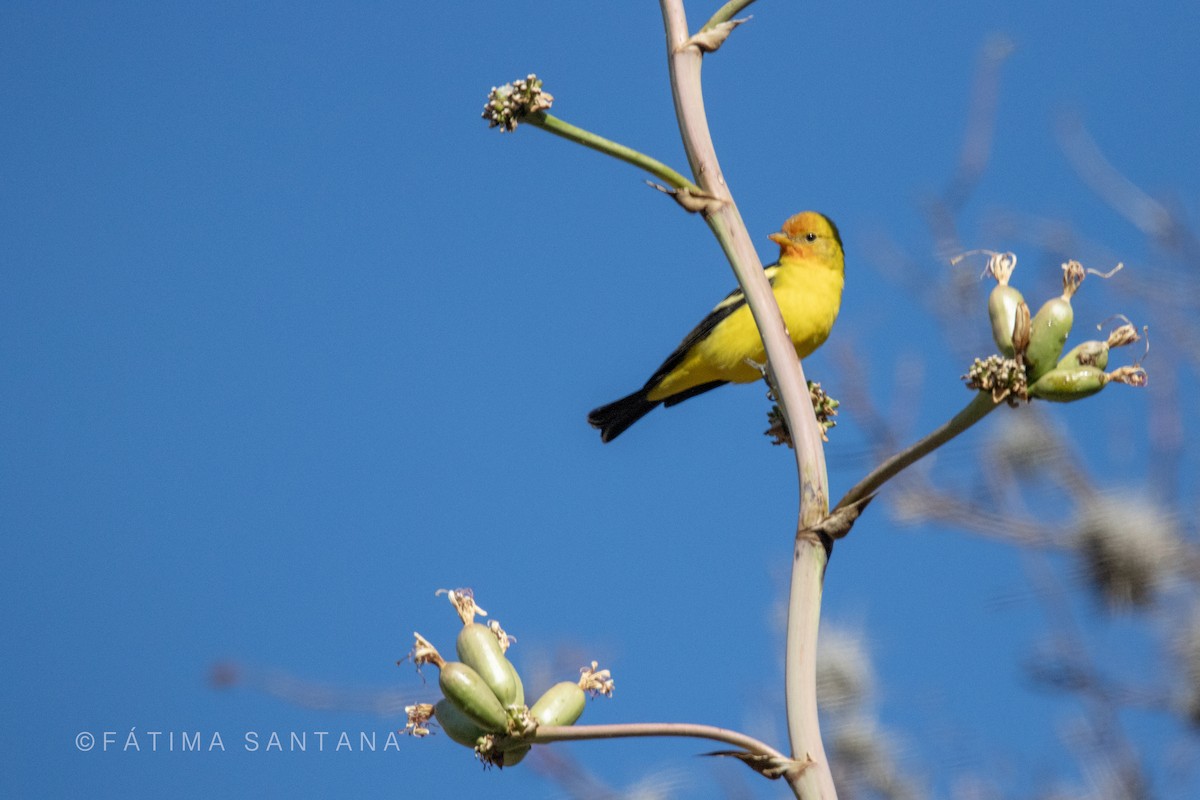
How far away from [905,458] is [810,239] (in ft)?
15.0

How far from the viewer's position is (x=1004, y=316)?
1.61m

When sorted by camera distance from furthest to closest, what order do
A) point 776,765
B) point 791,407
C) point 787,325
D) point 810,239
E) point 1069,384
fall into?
point 810,239 < point 787,325 < point 1069,384 < point 791,407 < point 776,765

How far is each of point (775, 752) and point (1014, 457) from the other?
6.07 meters

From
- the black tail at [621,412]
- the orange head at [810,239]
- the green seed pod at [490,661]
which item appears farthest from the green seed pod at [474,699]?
the orange head at [810,239]

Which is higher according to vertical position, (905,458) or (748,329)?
(748,329)

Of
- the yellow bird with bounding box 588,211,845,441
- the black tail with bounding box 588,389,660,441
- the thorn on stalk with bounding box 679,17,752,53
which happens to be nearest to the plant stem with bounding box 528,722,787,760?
the thorn on stalk with bounding box 679,17,752,53

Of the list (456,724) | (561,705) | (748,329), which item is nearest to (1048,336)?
(561,705)

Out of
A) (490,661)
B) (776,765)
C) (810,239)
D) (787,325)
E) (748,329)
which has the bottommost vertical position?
(776,765)

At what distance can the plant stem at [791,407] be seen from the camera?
4.38 feet

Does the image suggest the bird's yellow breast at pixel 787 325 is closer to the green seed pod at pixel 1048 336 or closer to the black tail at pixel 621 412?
the black tail at pixel 621 412

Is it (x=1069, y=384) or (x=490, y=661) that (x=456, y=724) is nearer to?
(x=490, y=661)

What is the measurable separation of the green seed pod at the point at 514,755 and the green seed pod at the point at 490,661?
0.07m

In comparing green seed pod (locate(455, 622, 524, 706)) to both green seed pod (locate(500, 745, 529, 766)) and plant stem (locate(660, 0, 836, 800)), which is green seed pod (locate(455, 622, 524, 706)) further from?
plant stem (locate(660, 0, 836, 800))

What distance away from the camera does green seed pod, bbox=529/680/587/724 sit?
1.69 metres
